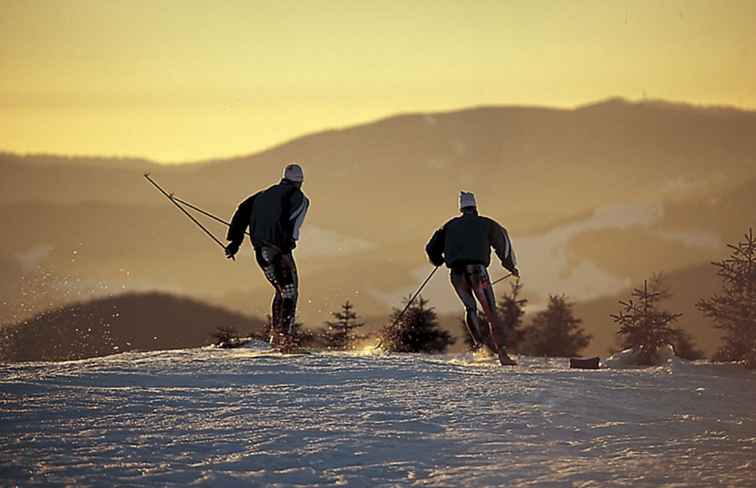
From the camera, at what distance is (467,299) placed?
1861cm

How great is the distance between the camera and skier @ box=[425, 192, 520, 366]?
18.5 meters

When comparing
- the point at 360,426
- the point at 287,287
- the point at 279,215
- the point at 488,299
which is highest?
the point at 279,215

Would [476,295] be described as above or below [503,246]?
below

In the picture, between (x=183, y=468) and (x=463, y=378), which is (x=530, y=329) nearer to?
Result: (x=463, y=378)

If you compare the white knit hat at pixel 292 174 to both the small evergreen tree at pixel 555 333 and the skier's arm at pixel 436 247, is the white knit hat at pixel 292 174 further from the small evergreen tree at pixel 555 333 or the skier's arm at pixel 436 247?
the small evergreen tree at pixel 555 333

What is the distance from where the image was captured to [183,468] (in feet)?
29.1

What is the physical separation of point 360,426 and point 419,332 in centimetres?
1875

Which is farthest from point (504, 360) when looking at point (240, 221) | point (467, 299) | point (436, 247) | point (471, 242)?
point (240, 221)

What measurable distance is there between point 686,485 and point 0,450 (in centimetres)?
513

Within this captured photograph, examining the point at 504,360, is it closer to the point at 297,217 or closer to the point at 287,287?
the point at 287,287

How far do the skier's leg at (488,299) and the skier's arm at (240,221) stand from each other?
11.5 ft

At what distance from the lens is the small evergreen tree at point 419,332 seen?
27.4 meters

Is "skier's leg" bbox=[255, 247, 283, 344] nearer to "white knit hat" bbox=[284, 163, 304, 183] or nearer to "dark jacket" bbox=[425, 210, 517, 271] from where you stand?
"white knit hat" bbox=[284, 163, 304, 183]

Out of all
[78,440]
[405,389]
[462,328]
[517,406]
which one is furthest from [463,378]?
[462,328]
